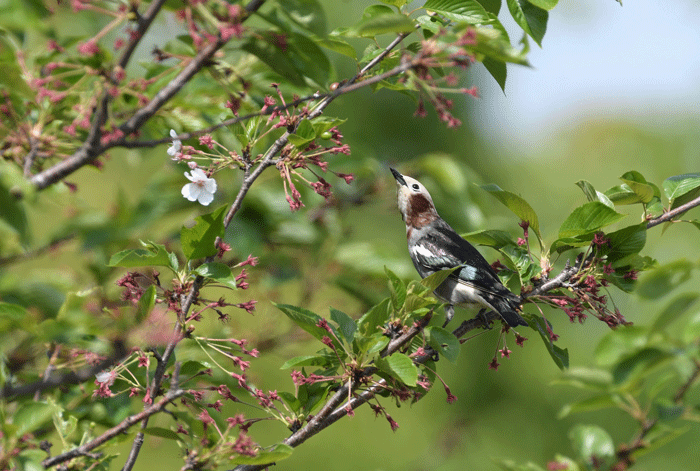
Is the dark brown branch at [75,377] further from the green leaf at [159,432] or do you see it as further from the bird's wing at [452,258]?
the bird's wing at [452,258]

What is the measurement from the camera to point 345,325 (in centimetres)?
188

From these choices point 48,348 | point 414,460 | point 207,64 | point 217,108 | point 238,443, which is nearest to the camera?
point 207,64

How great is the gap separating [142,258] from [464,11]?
1173 mm

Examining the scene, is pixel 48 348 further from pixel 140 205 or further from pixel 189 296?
pixel 140 205

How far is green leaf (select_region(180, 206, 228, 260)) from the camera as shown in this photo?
5.43 ft

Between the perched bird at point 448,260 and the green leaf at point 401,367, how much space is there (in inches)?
24.1

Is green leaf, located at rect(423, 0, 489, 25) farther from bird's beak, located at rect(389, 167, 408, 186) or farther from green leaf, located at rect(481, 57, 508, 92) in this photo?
bird's beak, located at rect(389, 167, 408, 186)

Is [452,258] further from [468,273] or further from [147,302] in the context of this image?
[147,302]

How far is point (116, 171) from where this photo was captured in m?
8.65

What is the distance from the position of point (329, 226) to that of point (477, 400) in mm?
10485

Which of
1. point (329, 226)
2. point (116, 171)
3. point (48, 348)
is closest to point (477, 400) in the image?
point (116, 171)

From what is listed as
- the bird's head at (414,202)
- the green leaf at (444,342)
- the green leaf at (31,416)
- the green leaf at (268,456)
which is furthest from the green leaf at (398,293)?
the bird's head at (414,202)

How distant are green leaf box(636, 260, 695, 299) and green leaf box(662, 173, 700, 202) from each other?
740 mm

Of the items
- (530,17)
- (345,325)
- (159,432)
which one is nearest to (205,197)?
(345,325)
